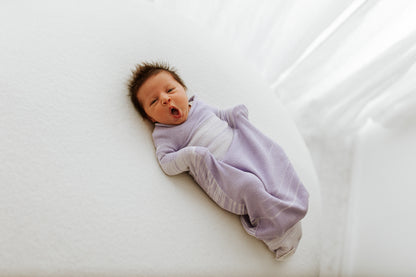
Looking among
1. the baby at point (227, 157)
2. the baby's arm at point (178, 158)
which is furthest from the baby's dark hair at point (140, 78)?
the baby's arm at point (178, 158)

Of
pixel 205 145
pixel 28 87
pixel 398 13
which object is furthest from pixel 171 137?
pixel 398 13

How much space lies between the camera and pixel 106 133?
0.73 m

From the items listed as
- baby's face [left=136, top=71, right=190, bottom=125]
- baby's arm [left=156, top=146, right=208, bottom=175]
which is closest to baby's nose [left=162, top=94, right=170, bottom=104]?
baby's face [left=136, top=71, right=190, bottom=125]

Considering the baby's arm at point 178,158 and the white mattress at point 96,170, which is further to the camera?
the baby's arm at point 178,158

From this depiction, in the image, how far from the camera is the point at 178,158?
2.42 feet

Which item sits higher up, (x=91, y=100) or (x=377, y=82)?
(x=377, y=82)

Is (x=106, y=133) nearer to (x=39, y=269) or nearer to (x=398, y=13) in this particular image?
(x=39, y=269)

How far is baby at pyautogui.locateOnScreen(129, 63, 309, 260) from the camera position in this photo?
28.9 inches

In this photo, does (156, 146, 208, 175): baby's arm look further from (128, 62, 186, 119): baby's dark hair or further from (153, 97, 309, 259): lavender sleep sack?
(128, 62, 186, 119): baby's dark hair

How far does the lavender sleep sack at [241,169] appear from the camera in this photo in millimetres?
730

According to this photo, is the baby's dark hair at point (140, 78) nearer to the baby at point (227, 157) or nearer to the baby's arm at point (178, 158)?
the baby at point (227, 157)

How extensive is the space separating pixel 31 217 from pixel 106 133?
0.22 meters

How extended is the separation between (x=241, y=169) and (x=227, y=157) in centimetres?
4

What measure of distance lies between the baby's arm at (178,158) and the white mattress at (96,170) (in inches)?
0.8
